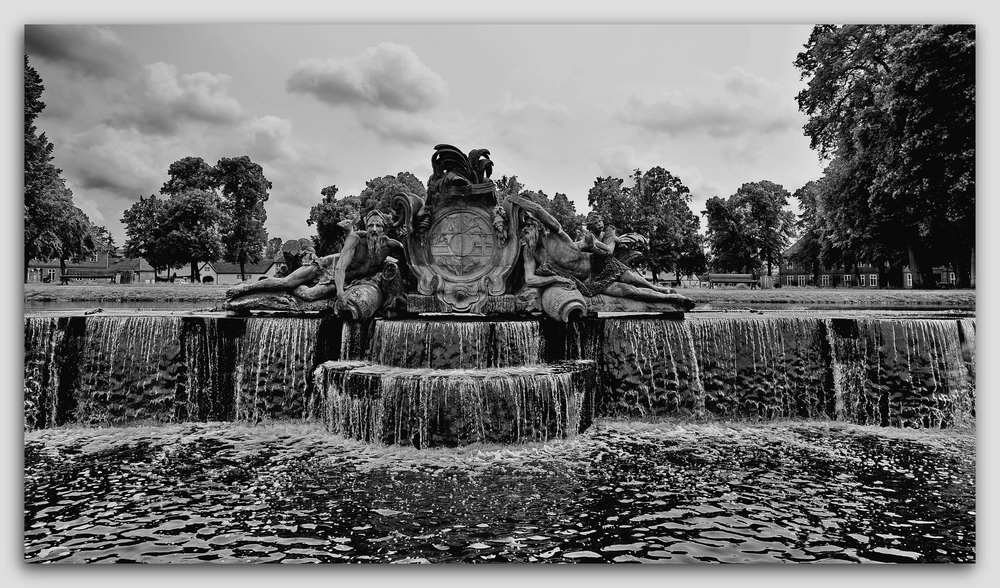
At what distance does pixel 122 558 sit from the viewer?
14.9 feet

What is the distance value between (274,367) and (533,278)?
419cm

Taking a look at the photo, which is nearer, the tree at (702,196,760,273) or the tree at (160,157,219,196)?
the tree at (160,157,219,196)

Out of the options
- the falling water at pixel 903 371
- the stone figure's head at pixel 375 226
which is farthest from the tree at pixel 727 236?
the stone figure's head at pixel 375 226

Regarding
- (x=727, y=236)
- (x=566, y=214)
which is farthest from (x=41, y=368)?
(x=727, y=236)

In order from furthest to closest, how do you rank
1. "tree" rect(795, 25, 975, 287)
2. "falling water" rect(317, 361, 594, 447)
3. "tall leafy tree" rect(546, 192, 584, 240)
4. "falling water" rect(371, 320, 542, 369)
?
"tall leafy tree" rect(546, 192, 584, 240) → "falling water" rect(371, 320, 542, 369) → "tree" rect(795, 25, 975, 287) → "falling water" rect(317, 361, 594, 447)

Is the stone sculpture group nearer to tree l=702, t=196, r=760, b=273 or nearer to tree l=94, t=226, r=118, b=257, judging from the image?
tree l=94, t=226, r=118, b=257

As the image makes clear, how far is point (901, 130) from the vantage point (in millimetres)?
15195

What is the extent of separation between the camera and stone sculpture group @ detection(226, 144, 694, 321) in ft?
33.8

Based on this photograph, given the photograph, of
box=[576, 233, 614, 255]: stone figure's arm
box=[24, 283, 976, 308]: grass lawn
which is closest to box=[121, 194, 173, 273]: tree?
box=[24, 283, 976, 308]: grass lawn

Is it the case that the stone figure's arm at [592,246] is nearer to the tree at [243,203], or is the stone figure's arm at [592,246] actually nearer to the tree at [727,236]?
the tree at [243,203]

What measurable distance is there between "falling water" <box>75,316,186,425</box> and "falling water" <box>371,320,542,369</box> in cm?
315

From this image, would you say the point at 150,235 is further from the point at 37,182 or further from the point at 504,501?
the point at 504,501

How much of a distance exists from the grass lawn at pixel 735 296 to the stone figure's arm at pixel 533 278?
38.7 feet

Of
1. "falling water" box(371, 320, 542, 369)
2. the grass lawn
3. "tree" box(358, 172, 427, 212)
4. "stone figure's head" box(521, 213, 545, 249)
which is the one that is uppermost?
"tree" box(358, 172, 427, 212)
